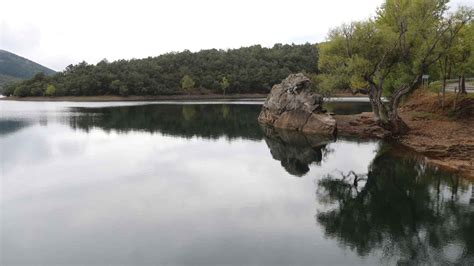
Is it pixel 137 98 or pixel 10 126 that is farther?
pixel 137 98

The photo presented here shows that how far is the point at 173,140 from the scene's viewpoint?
3938 centimetres

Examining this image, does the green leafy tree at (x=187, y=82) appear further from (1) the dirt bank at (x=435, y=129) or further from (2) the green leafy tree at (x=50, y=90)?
(1) the dirt bank at (x=435, y=129)

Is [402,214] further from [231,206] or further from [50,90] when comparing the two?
[50,90]

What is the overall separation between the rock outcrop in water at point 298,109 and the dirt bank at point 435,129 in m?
2.46

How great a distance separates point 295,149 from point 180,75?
101m

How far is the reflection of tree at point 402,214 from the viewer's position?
14398 millimetres

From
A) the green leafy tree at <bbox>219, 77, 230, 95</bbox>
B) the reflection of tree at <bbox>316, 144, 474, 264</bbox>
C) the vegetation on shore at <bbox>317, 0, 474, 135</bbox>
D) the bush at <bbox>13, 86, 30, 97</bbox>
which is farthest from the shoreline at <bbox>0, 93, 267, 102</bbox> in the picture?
the reflection of tree at <bbox>316, 144, 474, 264</bbox>

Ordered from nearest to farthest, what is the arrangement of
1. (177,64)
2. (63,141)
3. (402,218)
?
(402,218), (63,141), (177,64)

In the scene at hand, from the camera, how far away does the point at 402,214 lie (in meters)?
17.9

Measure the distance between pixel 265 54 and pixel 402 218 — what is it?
423 ft

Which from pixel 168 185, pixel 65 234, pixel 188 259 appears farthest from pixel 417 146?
pixel 65 234

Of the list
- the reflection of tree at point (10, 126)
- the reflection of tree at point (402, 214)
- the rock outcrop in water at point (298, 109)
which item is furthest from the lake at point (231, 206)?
the reflection of tree at point (10, 126)

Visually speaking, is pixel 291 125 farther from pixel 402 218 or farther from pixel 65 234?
pixel 65 234

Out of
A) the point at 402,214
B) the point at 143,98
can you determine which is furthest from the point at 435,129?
the point at 143,98
